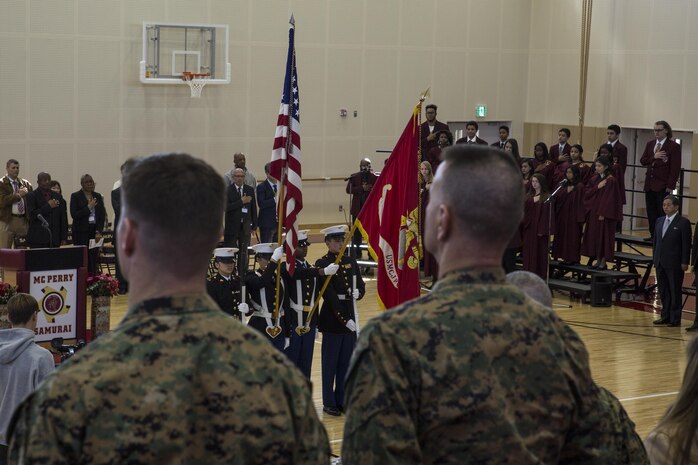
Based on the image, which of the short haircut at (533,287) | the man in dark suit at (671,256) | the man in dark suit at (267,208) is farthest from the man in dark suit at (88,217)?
the short haircut at (533,287)

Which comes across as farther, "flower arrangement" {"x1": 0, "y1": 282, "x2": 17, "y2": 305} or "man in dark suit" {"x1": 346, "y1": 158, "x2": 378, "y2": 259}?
"man in dark suit" {"x1": 346, "y1": 158, "x2": 378, "y2": 259}

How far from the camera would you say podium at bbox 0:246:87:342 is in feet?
30.3

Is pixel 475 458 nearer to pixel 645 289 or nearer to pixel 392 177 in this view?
pixel 392 177

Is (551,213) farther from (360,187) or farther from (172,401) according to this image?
(172,401)

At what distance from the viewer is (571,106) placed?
74.9 feet

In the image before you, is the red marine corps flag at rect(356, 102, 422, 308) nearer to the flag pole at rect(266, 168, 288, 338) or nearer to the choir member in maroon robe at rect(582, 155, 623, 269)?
the flag pole at rect(266, 168, 288, 338)

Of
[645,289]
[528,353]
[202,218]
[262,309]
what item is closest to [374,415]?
[528,353]

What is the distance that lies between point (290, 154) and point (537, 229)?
23.3 feet

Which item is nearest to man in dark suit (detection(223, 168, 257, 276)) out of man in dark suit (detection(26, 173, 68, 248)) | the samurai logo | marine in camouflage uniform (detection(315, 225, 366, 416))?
man in dark suit (detection(26, 173, 68, 248))

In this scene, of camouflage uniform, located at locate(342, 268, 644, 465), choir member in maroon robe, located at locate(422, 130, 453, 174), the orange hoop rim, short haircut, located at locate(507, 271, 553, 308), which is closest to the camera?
camouflage uniform, located at locate(342, 268, 644, 465)

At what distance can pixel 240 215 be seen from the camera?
52.4 feet

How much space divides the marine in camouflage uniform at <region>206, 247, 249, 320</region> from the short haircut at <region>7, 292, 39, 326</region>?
11.6ft

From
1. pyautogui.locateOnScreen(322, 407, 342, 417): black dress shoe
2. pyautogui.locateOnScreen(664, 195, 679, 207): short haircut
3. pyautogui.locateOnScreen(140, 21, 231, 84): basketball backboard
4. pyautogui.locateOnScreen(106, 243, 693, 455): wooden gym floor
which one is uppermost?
pyautogui.locateOnScreen(140, 21, 231, 84): basketball backboard

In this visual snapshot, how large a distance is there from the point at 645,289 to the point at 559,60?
27.8 feet
